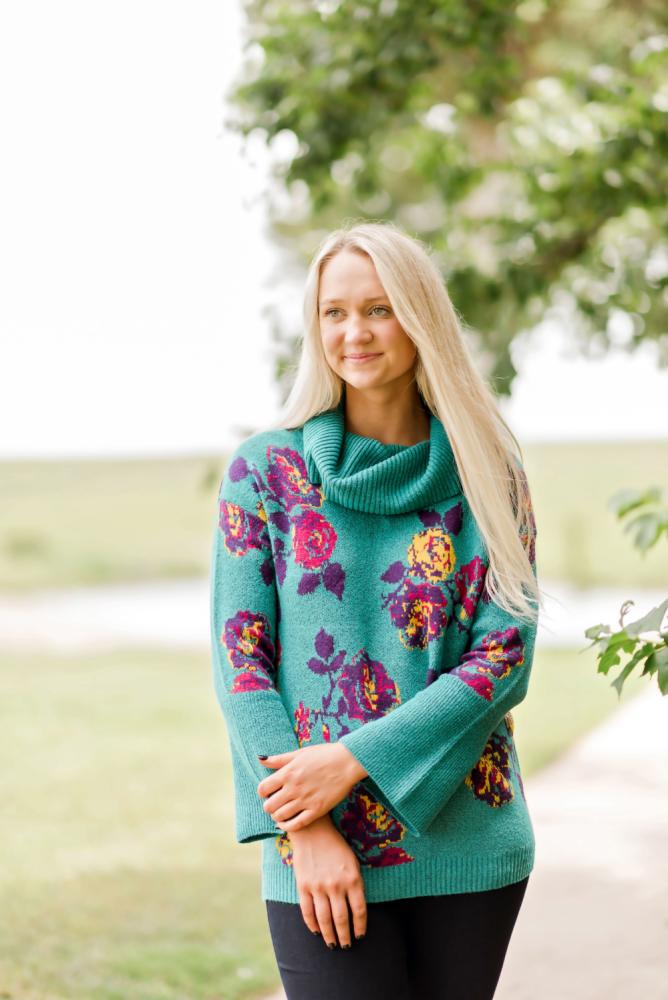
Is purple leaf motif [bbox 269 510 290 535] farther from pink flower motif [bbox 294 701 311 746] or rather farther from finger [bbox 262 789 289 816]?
finger [bbox 262 789 289 816]

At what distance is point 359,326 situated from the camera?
5.81 ft

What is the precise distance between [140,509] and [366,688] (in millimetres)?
24292

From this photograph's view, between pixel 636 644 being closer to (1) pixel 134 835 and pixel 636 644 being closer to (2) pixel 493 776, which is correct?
(2) pixel 493 776

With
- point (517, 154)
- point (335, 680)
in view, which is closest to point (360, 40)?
point (517, 154)

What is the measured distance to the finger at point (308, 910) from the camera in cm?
165

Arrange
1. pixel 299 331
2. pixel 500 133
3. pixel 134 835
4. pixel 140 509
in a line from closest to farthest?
pixel 299 331, pixel 500 133, pixel 134 835, pixel 140 509

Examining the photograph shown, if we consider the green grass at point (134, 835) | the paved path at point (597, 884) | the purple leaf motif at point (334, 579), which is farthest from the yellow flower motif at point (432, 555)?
the green grass at point (134, 835)

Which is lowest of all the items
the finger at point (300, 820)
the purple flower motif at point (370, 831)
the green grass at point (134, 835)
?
the green grass at point (134, 835)

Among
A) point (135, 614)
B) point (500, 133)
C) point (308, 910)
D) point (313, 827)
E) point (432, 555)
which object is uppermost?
point (500, 133)

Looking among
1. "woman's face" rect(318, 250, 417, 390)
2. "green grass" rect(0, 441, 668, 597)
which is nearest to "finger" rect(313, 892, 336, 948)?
"woman's face" rect(318, 250, 417, 390)

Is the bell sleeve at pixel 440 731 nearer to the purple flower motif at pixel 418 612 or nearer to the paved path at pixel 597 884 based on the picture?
the purple flower motif at pixel 418 612

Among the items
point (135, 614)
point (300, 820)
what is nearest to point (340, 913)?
point (300, 820)

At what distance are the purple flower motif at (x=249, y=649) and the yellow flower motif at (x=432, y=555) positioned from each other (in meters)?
0.23

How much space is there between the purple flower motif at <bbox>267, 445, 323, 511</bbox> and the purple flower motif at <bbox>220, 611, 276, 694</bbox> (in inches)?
6.9
